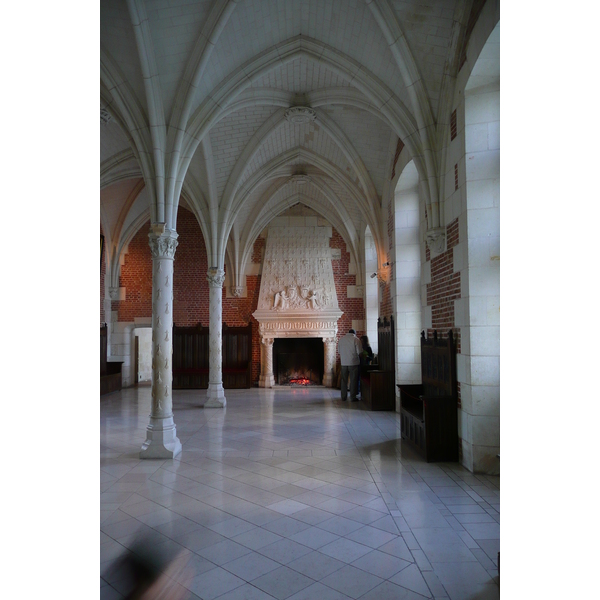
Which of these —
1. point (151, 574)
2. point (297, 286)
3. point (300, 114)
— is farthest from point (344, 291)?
point (151, 574)

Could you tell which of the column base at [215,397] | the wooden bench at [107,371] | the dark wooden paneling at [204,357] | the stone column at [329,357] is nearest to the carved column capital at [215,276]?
the column base at [215,397]

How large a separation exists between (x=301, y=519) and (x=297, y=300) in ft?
36.4

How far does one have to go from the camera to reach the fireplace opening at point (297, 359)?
15695mm

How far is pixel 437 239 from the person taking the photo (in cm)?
625

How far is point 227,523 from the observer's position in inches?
148

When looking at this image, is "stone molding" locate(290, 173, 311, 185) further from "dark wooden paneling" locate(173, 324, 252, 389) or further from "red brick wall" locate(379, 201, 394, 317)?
"dark wooden paneling" locate(173, 324, 252, 389)

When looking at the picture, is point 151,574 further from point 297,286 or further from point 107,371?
point 297,286

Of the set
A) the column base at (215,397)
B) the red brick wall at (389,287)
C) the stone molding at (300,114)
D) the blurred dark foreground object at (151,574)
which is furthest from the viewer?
the column base at (215,397)

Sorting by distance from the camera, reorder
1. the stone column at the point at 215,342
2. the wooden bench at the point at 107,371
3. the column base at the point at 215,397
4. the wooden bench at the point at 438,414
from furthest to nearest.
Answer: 1. the wooden bench at the point at 107,371
2. the stone column at the point at 215,342
3. the column base at the point at 215,397
4. the wooden bench at the point at 438,414

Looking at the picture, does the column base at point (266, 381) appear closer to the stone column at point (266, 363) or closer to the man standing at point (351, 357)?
the stone column at point (266, 363)

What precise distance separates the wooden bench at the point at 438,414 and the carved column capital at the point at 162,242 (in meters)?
3.90

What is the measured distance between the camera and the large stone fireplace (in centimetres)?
1468

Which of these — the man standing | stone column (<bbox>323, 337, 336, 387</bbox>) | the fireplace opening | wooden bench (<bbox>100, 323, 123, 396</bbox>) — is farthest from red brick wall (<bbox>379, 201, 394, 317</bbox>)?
wooden bench (<bbox>100, 323, 123, 396</bbox>)

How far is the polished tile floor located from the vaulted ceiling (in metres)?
3.28
